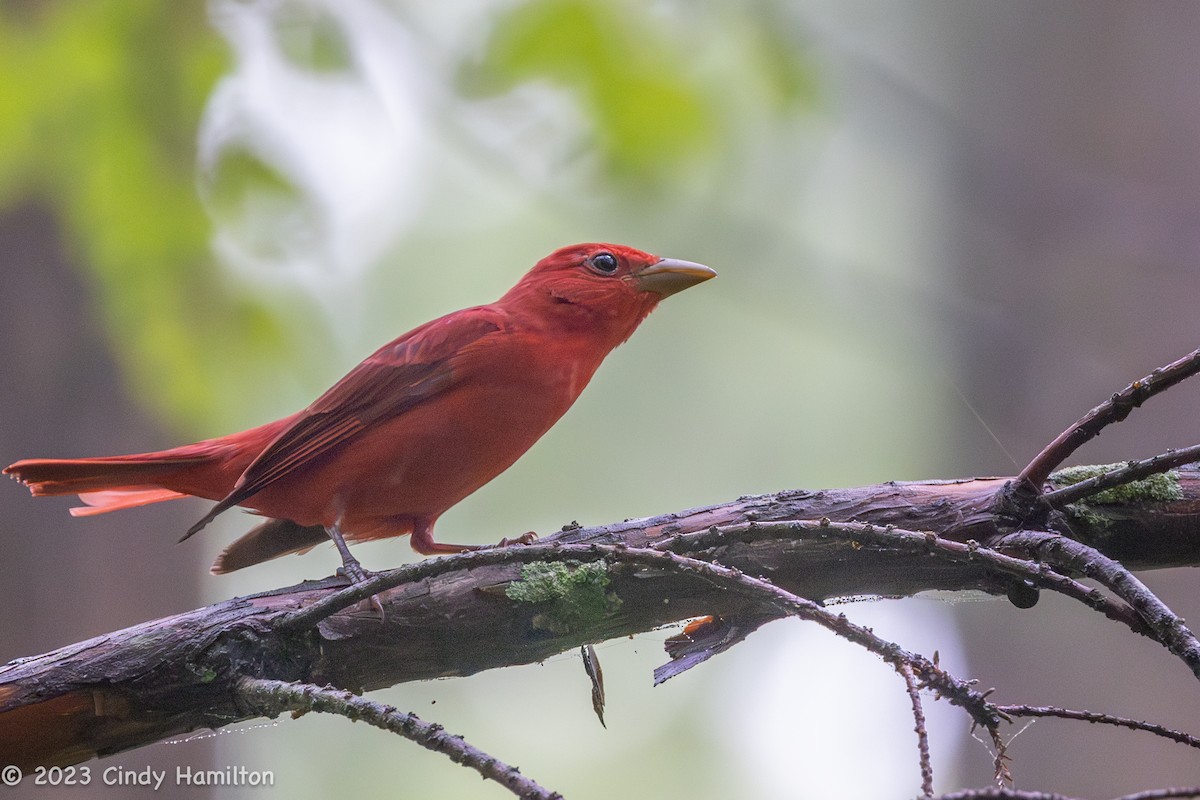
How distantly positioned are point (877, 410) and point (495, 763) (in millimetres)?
6235

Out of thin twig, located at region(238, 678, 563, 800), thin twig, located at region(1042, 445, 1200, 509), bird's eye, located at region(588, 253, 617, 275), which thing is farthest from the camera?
bird's eye, located at region(588, 253, 617, 275)

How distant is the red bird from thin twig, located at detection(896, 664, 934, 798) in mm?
1557

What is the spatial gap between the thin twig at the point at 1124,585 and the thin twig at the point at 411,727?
35.4 inches

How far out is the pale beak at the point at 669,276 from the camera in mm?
A: 3055

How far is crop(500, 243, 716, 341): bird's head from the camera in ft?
10.1

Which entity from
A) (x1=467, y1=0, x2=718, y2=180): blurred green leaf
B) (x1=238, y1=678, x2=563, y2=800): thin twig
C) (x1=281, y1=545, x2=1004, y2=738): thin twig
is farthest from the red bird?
(x1=281, y1=545, x2=1004, y2=738): thin twig

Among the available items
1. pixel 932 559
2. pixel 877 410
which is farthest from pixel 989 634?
pixel 932 559

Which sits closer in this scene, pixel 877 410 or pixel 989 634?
pixel 989 634

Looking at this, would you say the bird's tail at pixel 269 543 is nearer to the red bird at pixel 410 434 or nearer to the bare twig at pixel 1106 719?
the red bird at pixel 410 434

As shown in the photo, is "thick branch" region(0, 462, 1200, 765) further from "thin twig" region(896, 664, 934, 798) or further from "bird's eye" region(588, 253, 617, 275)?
"bird's eye" region(588, 253, 617, 275)

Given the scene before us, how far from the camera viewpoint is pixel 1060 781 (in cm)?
462

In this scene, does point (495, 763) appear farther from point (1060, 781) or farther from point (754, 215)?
point (1060, 781)

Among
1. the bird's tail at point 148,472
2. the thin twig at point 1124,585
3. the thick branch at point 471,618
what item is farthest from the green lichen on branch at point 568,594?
the bird's tail at point 148,472

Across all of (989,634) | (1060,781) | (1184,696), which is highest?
(989,634)
